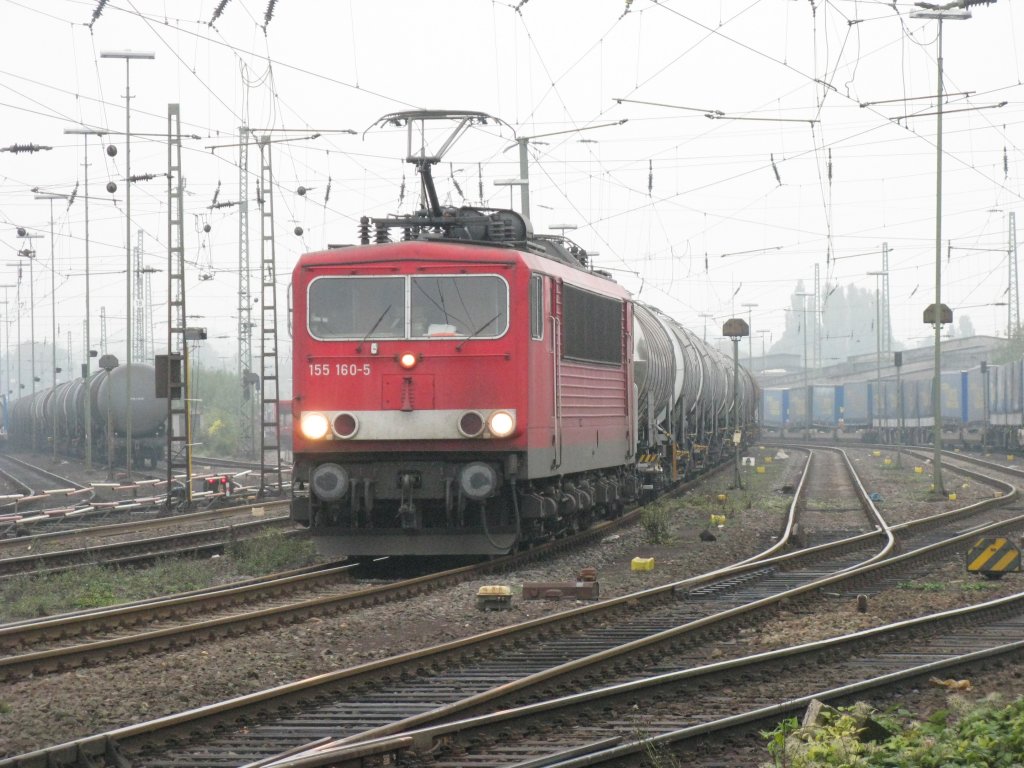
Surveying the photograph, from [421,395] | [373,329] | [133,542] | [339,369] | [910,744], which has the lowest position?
[133,542]

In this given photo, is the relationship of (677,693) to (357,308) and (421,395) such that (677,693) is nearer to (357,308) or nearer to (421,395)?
(421,395)

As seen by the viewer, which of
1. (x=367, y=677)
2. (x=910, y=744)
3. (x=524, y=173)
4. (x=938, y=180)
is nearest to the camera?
(x=910, y=744)

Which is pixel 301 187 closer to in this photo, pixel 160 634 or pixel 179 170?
pixel 179 170

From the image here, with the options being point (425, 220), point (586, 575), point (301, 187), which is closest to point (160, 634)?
point (586, 575)

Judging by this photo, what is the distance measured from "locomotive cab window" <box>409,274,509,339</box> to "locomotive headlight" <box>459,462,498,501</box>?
1.32m

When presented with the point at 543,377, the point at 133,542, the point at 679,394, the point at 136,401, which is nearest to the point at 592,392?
the point at 543,377

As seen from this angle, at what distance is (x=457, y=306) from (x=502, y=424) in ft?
4.25

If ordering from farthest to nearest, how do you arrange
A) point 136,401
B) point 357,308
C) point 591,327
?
point 136,401
point 591,327
point 357,308

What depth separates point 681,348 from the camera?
87.2ft

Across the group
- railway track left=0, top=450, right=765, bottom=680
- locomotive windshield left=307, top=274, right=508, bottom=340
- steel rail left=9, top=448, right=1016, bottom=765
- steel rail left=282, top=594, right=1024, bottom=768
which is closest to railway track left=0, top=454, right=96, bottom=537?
locomotive windshield left=307, top=274, right=508, bottom=340

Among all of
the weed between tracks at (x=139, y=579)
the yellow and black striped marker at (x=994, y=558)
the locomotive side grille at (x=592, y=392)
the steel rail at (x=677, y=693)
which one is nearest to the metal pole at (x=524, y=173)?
the locomotive side grille at (x=592, y=392)

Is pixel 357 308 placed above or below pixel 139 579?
above

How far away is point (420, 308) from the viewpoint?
13.6 metres

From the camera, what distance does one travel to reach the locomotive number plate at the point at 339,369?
13.5 meters
